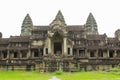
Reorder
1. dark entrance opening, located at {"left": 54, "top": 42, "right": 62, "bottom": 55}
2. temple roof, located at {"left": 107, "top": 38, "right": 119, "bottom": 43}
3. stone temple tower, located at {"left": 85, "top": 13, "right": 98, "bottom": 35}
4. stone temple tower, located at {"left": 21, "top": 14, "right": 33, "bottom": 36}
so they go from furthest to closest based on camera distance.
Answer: stone temple tower, located at {"left": 21, "top": 14, "right": 33, "bottom": 36} < stone temple tower, located at {"left": 85, "top": 13, "right": 98, "bottom": 35} < temple roof, located at {"left": 107, "top": 38, "right": 119, "bottom": 43} < dark entrance opening, located at {"left": 54, "top": 42, "right": 62, "bottom": 55}

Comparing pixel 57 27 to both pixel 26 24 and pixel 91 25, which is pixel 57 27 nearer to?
pixel 91 25

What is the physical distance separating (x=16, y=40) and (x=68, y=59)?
19.4 metres

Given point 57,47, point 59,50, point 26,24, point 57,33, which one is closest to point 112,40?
point 59,50

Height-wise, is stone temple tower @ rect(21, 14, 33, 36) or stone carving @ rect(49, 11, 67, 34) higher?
stone temple tower @ rect(21, 14, 33, 36)

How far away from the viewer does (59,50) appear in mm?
76625

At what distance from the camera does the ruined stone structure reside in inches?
2777

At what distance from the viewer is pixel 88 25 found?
109 metres

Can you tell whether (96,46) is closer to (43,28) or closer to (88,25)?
(43,28)

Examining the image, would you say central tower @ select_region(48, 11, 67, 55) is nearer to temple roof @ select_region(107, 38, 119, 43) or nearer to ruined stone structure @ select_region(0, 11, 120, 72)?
ruined stone structure @ select_region(0, 11, 120, 72)

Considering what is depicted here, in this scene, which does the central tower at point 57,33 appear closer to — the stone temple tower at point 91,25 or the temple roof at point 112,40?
the temple roof at point 112,40

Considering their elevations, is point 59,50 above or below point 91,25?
below

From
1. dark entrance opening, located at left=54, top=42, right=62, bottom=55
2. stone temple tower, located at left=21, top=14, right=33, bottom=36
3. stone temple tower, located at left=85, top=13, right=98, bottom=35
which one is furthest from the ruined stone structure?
stone temple tower, located at left=21, top=14, right=33, bottom=36

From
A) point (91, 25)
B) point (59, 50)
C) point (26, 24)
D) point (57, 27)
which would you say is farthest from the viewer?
point (26, 24)

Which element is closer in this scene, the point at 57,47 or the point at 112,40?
the point at 57,47
